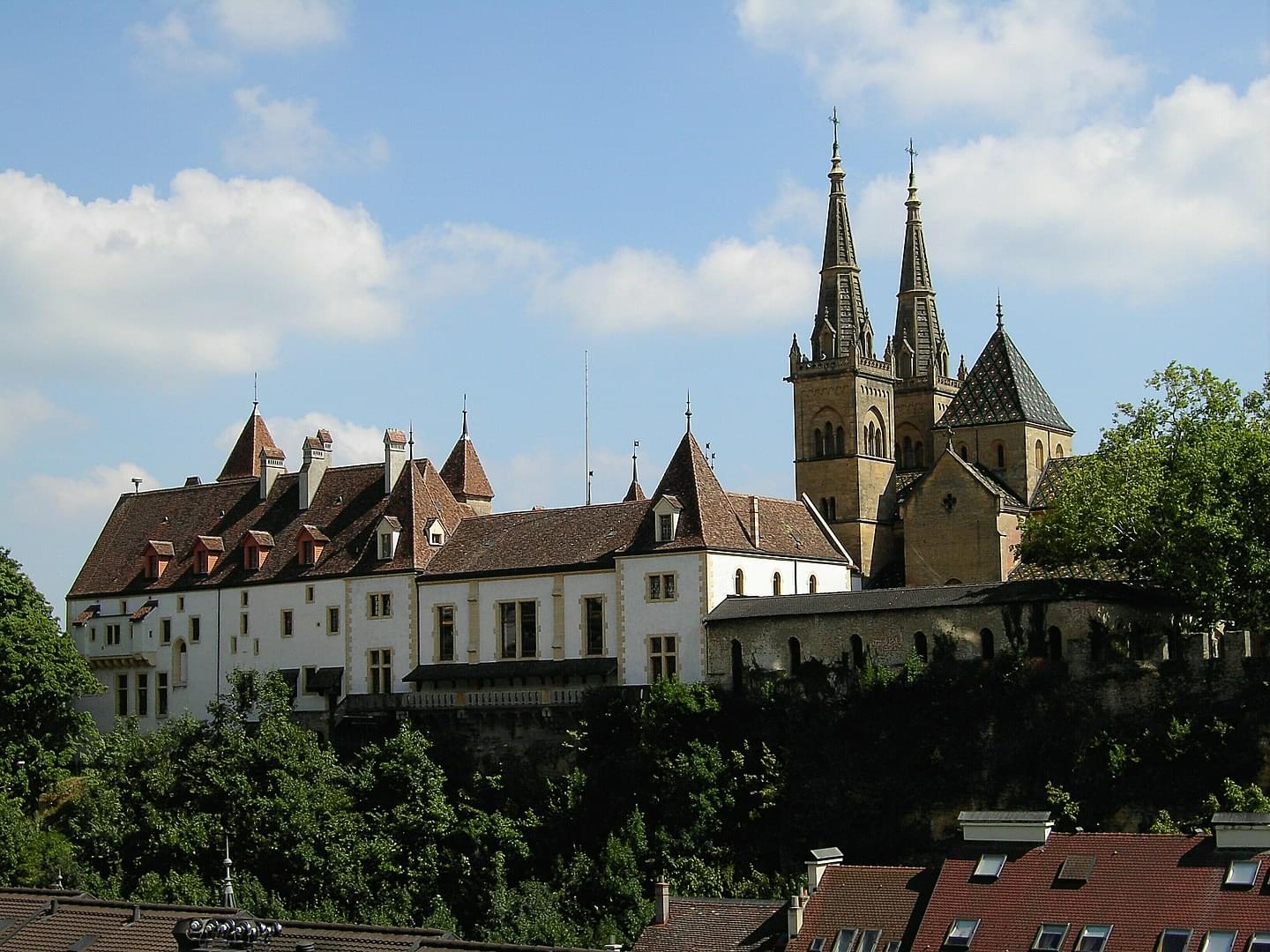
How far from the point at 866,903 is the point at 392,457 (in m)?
40.3

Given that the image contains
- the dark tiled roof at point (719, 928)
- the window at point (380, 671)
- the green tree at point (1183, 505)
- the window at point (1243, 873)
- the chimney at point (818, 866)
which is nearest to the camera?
the window at point (1243, 873)

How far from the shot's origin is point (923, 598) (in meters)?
70.4

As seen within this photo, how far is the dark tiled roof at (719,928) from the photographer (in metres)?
48.7

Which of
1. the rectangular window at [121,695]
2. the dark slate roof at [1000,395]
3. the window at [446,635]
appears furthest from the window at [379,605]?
the dark slate roof at [1000,395]

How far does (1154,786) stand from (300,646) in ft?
111

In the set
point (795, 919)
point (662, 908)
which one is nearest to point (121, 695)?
point (662, 908)

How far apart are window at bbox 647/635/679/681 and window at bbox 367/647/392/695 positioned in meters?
11.2

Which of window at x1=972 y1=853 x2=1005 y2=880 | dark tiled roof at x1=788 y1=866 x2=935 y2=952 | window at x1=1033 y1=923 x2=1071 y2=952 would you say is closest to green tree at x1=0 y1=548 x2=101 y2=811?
dark tiled roof at x1=788 y1=866 x2=935 y2=952

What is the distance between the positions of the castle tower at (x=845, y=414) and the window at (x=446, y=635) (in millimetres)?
19802

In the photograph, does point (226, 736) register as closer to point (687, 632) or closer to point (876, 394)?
point (687, 632)

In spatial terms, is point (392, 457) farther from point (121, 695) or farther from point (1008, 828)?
point (1008, 828)

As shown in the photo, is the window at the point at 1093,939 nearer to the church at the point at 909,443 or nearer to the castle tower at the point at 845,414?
the church at the point at 909,443

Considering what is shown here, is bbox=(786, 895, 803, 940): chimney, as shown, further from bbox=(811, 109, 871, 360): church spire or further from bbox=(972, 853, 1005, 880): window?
bbox=(811, 109, 871, 360): church spire

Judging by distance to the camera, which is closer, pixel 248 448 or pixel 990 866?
pixel 990 866
